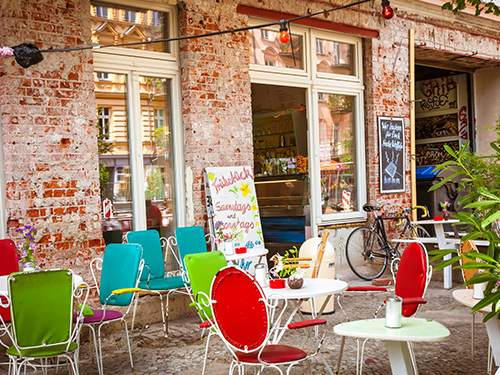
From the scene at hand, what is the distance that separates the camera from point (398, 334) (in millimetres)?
2574

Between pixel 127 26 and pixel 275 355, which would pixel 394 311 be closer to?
pixel 275 355

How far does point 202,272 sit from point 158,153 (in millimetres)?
2709

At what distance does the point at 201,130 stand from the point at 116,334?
2.48 metres

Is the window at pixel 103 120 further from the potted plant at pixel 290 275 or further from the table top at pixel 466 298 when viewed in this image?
the table top at pixel 466 298

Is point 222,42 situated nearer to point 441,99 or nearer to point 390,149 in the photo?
point 390,149

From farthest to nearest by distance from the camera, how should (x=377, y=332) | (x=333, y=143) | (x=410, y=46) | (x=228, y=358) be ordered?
(x=410, y=46), (x=333, y=143), (x=228, y=358), (x=377, y=332)

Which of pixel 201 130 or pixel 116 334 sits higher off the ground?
pixel 201 130

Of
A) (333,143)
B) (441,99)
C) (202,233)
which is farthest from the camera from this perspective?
(441,99)

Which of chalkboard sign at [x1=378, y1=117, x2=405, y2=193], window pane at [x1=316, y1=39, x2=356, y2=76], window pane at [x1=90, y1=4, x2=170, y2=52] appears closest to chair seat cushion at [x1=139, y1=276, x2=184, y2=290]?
window pane at [x1=90, y1=4, x2=170, y2=52]

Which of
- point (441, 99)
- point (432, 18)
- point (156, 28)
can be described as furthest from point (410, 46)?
point (156, 28)

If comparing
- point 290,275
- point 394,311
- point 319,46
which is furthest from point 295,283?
point 319,46

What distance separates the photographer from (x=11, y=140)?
4965 mm

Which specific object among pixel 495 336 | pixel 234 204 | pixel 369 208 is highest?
pixel 234 204

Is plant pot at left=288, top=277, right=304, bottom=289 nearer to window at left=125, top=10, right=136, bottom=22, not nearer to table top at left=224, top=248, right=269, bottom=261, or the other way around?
table top at left=224, top=248, right=269, bottom=261
